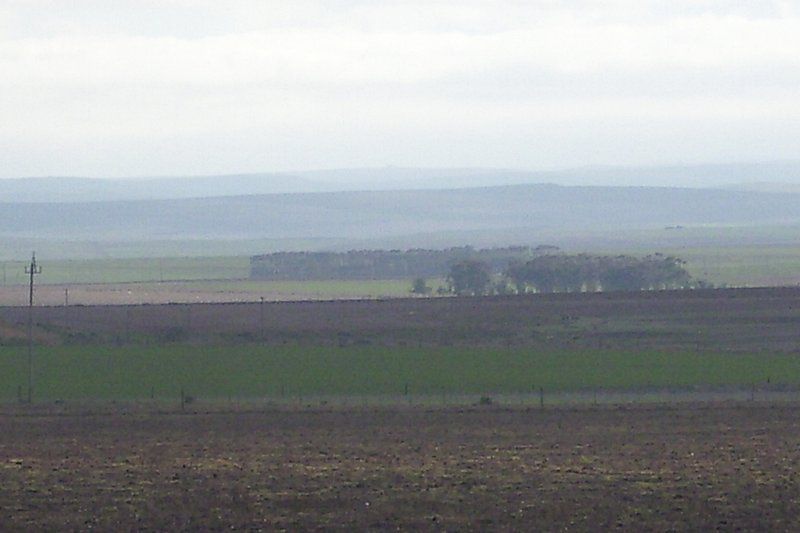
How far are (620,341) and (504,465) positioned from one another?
24.7 m

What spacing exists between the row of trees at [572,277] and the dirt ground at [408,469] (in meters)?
47.1

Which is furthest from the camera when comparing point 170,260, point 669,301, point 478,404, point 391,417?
point 170,260

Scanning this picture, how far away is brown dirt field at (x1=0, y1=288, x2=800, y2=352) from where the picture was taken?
162 feet

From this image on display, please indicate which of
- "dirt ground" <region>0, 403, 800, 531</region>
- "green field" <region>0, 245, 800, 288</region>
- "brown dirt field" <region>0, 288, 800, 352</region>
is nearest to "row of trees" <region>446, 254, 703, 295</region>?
"green field" <region>0, 245, 800, 288</region>

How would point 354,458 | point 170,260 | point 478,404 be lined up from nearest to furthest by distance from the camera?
point 354,458, point 478,404, point 170,260

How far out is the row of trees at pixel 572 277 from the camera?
78875 mm

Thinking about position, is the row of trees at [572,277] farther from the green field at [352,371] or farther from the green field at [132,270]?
the green field at [352,371]

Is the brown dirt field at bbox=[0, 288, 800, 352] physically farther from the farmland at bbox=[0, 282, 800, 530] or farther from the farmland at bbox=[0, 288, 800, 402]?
the farmland at bbox=[0, 282, 800, 530]

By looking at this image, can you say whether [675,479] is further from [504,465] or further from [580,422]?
[580,422]

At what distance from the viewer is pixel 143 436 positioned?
2811 cm

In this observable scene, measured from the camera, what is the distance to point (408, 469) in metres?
24.1

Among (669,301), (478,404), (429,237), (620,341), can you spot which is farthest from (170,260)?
(478,404)

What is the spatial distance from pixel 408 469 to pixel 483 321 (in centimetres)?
3052

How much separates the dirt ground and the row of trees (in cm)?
4715
